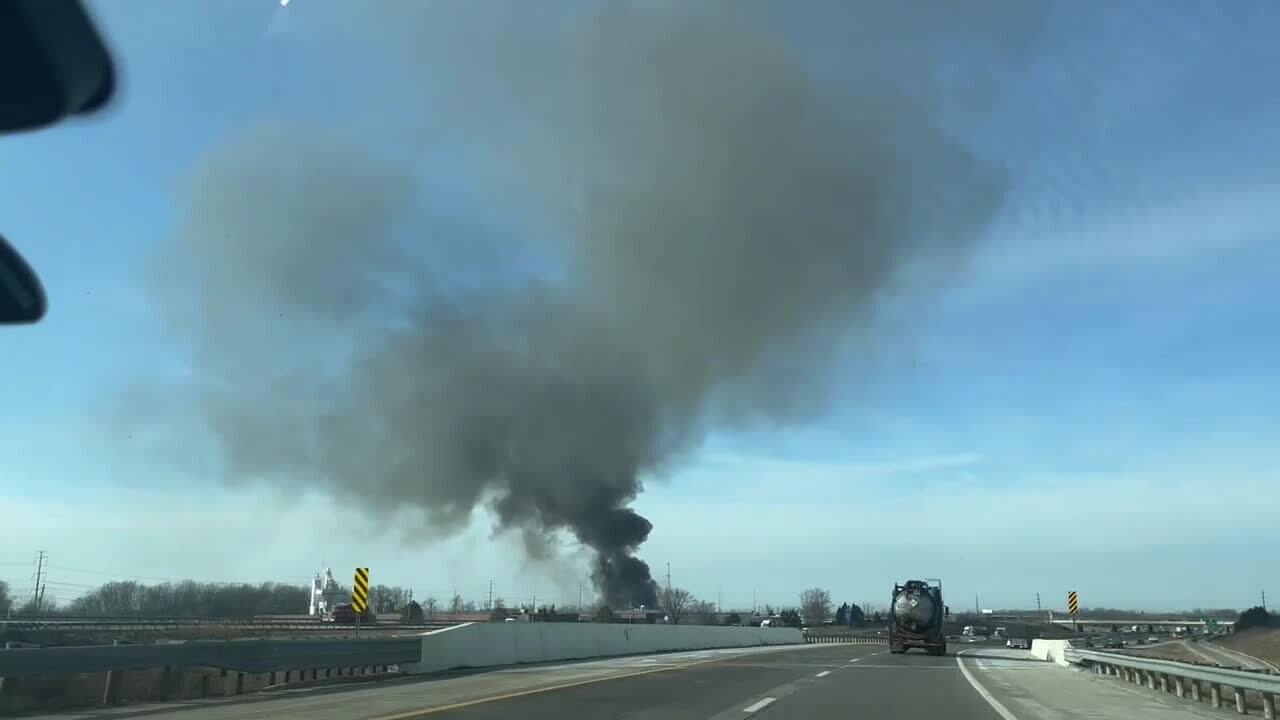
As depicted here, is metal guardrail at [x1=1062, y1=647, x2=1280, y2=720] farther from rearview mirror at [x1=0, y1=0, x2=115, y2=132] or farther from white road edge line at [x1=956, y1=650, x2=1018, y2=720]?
rearview mirror at [x1=0, y1=0, x2=115, y2=132]


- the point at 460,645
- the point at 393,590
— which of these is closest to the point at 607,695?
the point at 460,645

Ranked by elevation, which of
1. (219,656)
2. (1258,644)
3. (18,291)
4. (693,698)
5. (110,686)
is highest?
(18,291)

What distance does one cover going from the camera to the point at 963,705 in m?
14.7

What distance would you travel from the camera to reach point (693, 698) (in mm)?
15266

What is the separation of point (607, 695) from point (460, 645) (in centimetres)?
861

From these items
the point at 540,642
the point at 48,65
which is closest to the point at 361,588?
the point at 540,642

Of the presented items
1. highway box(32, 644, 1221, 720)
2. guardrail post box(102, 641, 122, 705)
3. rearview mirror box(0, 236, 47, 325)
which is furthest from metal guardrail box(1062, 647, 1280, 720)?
guardrail post box(102, 641, 122, 705)

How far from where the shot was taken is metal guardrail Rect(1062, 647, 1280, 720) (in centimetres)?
1252

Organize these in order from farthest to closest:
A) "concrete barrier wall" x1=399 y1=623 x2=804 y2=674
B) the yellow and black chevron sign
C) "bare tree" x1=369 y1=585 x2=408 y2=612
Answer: "bare tree" x1=369 y1=585 x2=408 y2=612 < the yellow and black chevron sign < "concrete barrier wall" x1=399 y1=623 x2=804 y2=674

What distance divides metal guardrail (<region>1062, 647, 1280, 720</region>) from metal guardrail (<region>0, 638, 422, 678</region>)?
15342 mm

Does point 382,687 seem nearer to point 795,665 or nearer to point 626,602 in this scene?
point 795,665

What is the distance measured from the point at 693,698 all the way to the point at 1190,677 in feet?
28.3

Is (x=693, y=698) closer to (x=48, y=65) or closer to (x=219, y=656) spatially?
(x=219, y=656)

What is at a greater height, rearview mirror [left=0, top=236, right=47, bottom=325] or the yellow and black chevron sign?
rearview mirror [left=0, top=236, right=47, bottom=325]
